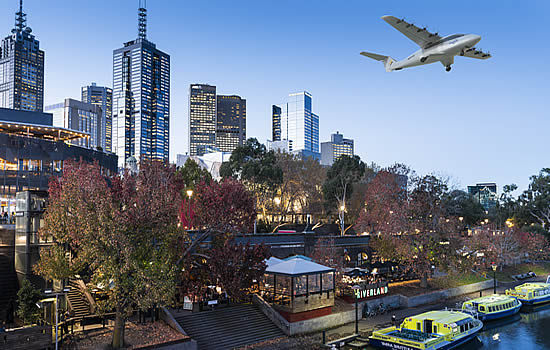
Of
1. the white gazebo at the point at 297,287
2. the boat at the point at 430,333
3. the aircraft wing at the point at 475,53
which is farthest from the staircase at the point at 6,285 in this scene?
the aircraft wing at the point at 475,53

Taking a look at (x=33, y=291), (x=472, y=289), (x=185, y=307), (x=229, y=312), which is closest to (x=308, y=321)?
(x=229, y=312)

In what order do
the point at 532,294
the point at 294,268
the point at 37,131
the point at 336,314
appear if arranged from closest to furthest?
1. the point at 294,268
2. the point at 336,314
3. the point at 532,294
4. the point at 37,131

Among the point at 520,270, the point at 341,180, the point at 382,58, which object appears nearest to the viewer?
the point at 382,58

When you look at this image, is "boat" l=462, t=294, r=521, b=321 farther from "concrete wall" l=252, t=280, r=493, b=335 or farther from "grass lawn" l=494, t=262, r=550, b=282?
"grass lawn" l=494, t=262, r=550, b=282

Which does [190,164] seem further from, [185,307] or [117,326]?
[117,326]

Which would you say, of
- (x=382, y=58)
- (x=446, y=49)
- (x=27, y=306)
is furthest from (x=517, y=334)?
(x=27, y=306)

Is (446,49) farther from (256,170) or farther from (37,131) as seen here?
(37,131)
